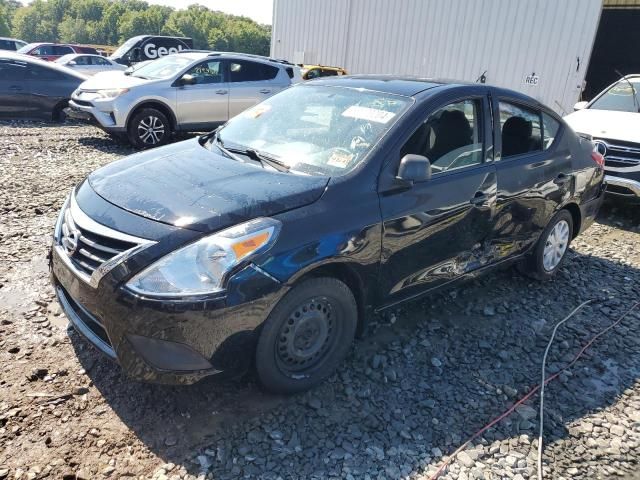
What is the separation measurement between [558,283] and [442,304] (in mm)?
1345

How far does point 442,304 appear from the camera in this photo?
4.09 metres

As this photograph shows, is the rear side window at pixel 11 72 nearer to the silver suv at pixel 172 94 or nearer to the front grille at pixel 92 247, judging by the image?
the silver suv at pixel 172 94

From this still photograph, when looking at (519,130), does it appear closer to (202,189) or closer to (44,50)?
(202,189)

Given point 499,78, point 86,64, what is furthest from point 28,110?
point 499,78

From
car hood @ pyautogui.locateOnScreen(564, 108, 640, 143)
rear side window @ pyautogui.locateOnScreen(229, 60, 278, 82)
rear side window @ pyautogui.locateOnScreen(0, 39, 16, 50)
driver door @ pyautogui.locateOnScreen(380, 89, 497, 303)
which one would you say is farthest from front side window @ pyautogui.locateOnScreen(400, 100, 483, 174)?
rear side window @ pyautogui.locateOnScreen(0, 39, 16, 50)

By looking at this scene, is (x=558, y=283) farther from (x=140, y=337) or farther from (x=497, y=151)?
(x=140, y=337)

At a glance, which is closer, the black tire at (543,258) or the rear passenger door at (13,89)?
the black tire at (543,258)

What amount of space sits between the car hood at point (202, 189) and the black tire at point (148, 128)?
5534mm

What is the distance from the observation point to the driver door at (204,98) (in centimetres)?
888

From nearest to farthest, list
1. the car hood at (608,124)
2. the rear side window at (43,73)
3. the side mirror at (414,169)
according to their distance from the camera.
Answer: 1. the side mirror at (414,169)
2. the car hood at (608,124)
3. the rear side window at (43,73)

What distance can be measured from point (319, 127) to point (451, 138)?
0.89 m

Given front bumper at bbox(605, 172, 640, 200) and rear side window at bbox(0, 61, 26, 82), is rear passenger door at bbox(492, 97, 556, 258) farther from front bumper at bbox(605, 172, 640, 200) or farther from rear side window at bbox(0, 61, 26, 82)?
rear side window at bbox(0, 61, 26, 82)

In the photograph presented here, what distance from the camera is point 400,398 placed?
3002mm

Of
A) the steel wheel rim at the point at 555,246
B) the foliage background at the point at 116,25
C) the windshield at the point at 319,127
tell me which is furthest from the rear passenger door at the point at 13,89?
the foliage background at the point at 116,25
